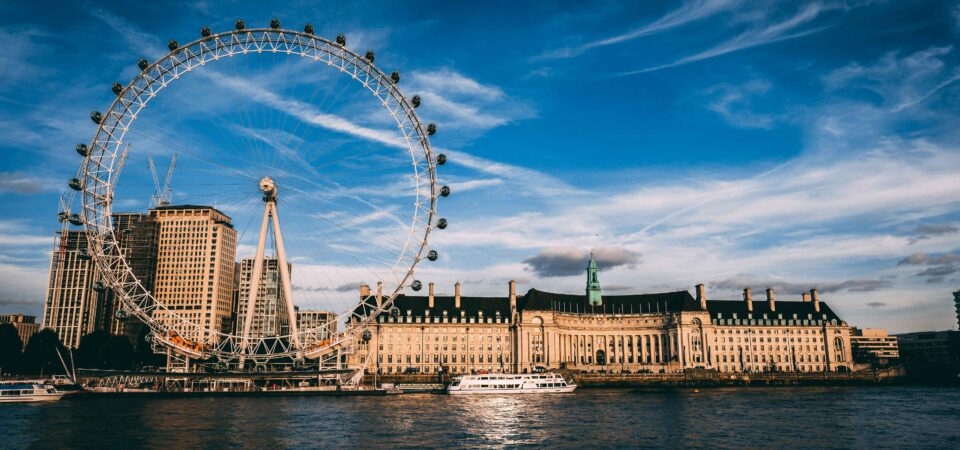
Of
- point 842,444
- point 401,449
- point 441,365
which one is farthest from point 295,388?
point 842,444

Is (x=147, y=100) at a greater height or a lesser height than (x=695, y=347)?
greater

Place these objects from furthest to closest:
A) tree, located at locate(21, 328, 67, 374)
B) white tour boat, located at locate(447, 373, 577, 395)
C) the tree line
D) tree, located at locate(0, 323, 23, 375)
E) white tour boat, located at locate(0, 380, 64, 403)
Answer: tree, located at locate(21, 328, 67, 374) → the tree line → tree, located at locate(0, 323, 23, 375) → white tour boat, located at locate(447, 373, 577, 395) → white tour boat, located at locate(0, 380, 64, 403)

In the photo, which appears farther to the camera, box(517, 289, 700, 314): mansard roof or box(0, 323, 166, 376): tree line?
box(517, 289, 700, 314): mansard roof

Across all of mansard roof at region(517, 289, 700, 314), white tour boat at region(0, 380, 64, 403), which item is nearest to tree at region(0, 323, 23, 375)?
white tour boat at region(0, 380, 64, 403)

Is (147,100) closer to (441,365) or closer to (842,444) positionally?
(842,444)

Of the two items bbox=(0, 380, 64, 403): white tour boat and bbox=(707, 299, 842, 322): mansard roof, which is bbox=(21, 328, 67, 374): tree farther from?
bbox=(707, 299, 842, 322): mansard roof

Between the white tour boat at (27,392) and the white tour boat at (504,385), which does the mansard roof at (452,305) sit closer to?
the white tour boat at (504,385)

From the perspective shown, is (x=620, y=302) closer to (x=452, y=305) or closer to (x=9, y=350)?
(x=452, y=305)

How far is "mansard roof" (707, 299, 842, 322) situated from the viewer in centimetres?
17962

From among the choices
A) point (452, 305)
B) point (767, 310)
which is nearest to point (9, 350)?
point (452, 305)

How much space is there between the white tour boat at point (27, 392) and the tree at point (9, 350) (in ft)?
104

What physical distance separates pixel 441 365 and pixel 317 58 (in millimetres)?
99091

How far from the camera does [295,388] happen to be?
11450cm

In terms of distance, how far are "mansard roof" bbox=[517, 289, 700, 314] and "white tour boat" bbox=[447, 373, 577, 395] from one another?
4653 cm
